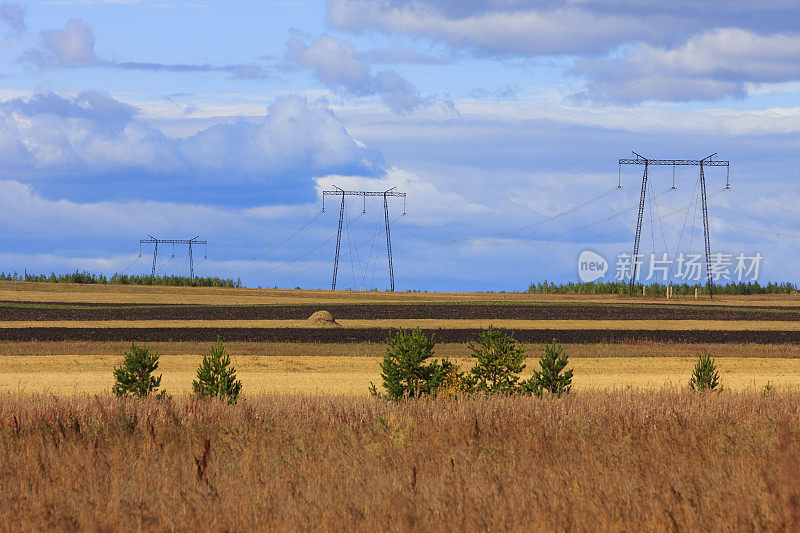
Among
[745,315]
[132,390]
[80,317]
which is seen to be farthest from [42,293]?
[132,390]

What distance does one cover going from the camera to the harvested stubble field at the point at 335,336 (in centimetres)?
3127

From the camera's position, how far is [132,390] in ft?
68.4

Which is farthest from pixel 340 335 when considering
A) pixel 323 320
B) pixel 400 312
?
pixel 400 312

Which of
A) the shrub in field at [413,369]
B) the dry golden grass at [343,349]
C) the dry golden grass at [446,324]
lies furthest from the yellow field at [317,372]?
the dry golden grass at [446,324]

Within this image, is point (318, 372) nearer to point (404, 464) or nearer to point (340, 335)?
point (340, 335)

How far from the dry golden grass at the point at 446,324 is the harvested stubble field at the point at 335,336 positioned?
0.12 meters

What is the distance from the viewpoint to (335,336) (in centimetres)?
4753

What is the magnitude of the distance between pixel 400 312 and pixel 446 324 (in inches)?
486

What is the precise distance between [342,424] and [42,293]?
85905 millimetres

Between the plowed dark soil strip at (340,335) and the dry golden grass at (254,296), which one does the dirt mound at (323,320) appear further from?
the dry golden grass at (254,296)

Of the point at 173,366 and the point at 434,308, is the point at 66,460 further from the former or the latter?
the point at 434,308

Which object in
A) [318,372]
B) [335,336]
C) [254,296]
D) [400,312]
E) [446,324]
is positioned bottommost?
[318,372]

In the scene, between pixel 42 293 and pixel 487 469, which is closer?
pixel 487 469

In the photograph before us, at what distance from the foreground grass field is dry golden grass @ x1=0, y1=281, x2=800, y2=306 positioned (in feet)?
226
